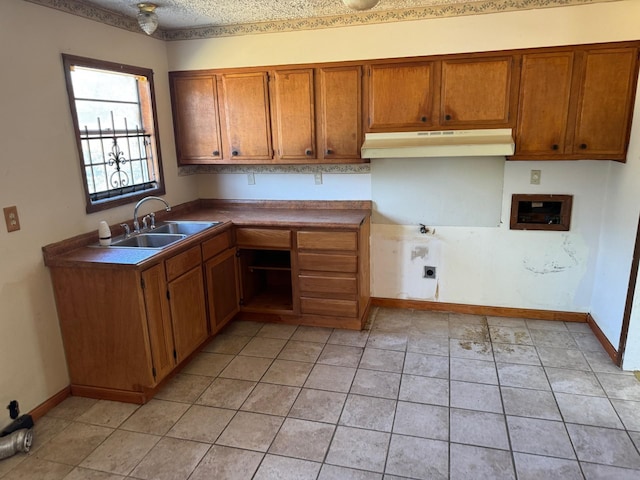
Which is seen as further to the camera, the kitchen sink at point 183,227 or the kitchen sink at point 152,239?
the kitchen sink at point 183,227

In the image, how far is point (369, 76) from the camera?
3.33m

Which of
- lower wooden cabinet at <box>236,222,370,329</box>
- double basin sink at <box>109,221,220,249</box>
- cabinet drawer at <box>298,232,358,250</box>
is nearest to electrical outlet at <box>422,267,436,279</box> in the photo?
lower wooden cabinet at <box>236,222,370,329</box>

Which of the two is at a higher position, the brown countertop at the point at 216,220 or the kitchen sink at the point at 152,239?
the brown countertop at the point at 216,220

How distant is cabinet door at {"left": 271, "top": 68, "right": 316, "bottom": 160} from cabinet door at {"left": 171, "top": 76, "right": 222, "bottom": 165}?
1.74ft

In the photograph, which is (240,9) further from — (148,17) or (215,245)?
(215,245)

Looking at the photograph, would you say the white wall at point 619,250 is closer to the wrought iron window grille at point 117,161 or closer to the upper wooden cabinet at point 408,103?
the upper wooden cabinet at point 408,103

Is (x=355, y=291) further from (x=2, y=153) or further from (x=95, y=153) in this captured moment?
(x=2, y=153)

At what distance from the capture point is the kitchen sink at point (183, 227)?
11.4 ft

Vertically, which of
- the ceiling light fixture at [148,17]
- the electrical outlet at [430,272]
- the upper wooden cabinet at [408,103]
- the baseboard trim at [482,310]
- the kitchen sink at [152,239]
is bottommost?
the baseboard trim at [482,310]

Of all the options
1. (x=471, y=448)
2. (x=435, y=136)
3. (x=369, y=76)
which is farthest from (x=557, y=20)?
(x=471, y=448)

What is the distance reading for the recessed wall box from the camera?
3412mm

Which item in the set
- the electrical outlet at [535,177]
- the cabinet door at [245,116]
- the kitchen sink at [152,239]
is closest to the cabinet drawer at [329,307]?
the kitchen sink at [152,239]

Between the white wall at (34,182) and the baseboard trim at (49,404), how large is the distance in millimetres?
34

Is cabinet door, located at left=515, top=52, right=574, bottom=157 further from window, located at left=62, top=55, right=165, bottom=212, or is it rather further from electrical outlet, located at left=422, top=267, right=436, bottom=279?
window, located at left=62, top=55, right=165, bottom=212
